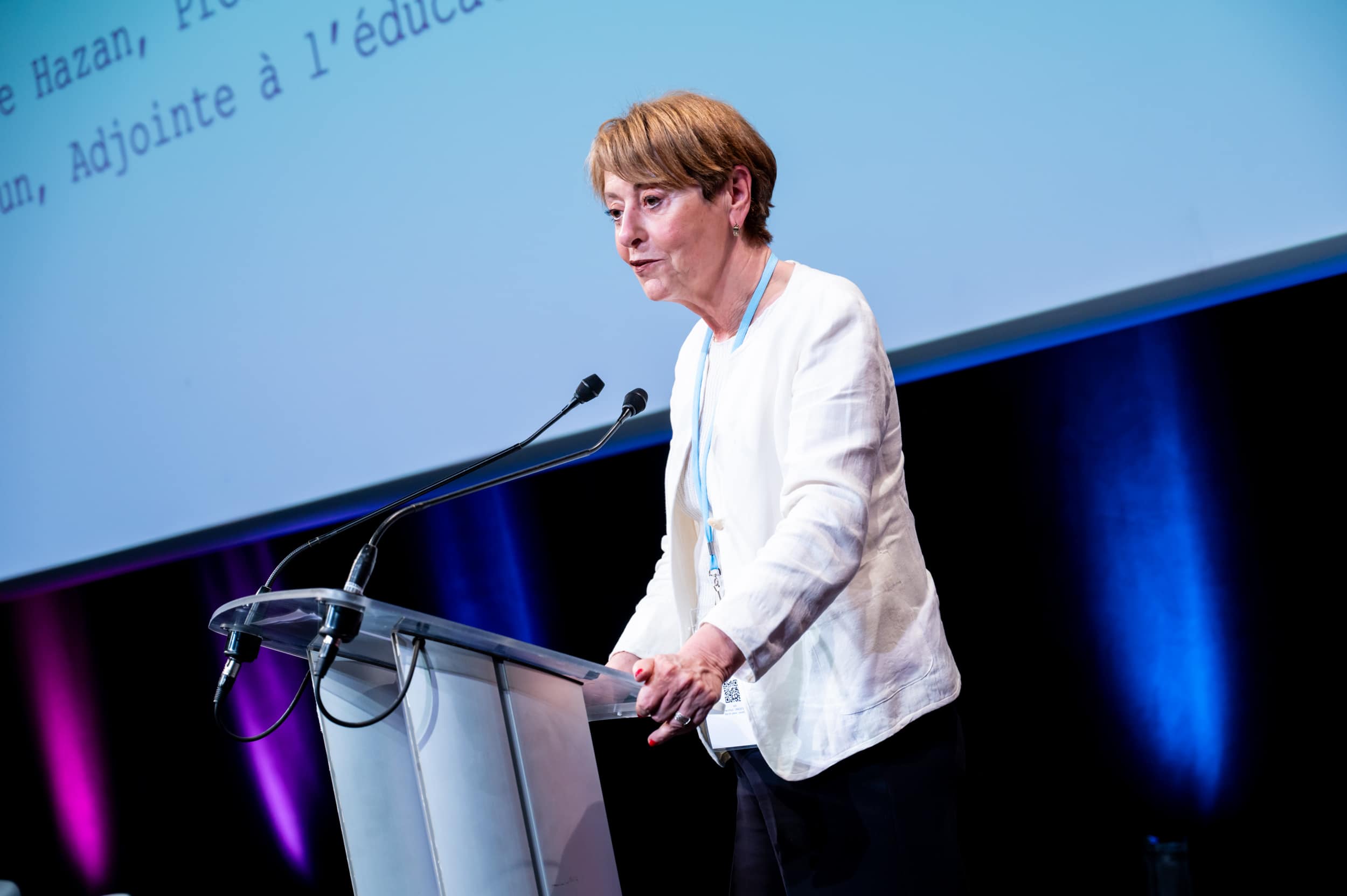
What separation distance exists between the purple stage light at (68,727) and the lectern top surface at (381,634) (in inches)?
115

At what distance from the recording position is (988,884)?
2.52m

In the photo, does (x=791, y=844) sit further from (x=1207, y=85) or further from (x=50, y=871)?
(x=50, y=871)

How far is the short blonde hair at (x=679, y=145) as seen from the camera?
4.81 ft

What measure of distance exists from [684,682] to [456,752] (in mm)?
236

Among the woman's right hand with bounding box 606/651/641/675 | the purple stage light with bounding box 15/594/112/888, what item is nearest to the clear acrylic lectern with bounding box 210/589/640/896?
the woman's right hand with bounding box 606/651/641/675

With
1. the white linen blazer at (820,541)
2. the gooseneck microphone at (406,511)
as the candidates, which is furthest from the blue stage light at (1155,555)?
the gooseneck microphone at (406,511)

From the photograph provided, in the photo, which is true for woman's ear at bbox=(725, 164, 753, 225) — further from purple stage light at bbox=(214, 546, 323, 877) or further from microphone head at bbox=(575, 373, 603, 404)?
purple stage light at bbox=(214, 546, 323, 877)

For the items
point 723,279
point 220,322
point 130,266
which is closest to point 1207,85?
point 723,279

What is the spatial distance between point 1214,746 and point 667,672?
178 cm

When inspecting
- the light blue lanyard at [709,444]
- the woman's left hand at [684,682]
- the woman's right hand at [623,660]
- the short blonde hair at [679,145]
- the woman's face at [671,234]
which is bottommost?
the woman's right hand at [623,660]

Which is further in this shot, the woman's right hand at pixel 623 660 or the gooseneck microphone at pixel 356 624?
the woman's right hand at pixel 623 660

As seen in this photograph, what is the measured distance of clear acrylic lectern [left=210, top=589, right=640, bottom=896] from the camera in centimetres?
107

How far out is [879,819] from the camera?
1292mm

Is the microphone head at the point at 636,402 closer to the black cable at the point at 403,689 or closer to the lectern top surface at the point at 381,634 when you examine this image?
the lectern top surface at the point at 381,634
